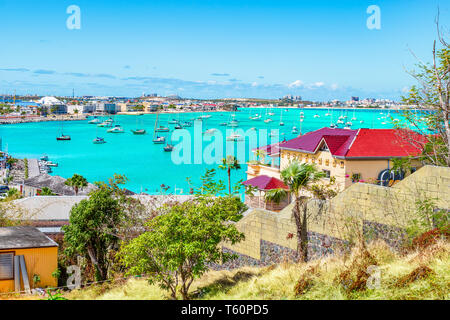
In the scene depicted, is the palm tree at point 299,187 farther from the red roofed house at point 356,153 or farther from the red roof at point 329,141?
the red roof at point 329,141

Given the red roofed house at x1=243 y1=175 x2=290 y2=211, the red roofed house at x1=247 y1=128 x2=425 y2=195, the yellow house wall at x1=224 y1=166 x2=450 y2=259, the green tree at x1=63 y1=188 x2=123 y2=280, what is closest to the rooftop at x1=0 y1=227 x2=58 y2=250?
the green tree at x1=63 y1=188 x2=123 y2=280

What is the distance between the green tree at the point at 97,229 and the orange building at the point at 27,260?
1480 mm

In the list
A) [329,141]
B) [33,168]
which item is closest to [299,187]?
[329,141]

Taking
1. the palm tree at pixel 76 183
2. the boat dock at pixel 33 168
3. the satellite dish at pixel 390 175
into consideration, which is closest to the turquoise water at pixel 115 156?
the boat dock at pixel 33 168

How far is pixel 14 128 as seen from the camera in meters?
163

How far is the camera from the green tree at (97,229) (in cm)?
1806

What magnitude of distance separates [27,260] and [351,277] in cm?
1187

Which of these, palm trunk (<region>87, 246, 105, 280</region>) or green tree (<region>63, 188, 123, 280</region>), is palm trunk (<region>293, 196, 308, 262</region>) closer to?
green tree (<region>63, 188, 123, 280</region>)

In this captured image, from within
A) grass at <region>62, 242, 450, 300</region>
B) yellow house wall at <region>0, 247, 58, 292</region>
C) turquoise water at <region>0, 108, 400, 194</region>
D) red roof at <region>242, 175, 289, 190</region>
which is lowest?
turquoise water at <region>0, 108, 400, 194</region>

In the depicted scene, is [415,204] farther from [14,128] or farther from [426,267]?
[14,128]

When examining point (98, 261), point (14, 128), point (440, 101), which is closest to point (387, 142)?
point (440, 101)

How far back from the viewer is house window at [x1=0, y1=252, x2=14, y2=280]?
14930 millimetres

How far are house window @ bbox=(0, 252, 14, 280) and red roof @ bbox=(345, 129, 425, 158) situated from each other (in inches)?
565
